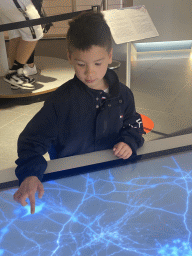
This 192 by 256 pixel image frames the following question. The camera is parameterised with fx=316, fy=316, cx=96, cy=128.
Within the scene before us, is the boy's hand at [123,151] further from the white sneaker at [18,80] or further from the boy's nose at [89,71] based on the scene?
the white sneaker at [18,80]

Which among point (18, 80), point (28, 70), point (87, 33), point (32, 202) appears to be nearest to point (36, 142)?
point (32, 202)

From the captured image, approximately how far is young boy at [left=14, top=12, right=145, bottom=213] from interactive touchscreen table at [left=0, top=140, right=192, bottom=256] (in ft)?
0.26

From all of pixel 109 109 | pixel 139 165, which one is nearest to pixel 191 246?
pixel 139 165

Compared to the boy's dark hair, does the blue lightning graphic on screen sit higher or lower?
lower

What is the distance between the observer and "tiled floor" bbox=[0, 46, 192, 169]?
2.68m

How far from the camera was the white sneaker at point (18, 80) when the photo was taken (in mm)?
3502

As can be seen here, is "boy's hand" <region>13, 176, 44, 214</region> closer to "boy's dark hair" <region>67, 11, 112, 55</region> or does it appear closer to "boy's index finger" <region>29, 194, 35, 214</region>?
"boy's index finger" <region>29, 194, 35, 214</region>

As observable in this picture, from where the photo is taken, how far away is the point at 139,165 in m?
0.98

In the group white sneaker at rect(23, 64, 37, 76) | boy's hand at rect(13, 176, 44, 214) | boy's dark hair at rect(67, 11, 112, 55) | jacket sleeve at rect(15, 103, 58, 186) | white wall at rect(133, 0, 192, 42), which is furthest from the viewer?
white wall at rect(133, 0, 192, 42)

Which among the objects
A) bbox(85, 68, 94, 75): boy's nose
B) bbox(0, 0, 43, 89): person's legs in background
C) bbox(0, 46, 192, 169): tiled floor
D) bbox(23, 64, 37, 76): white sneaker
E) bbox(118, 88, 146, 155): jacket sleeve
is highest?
bbox(85, 68, 94, 75): boy's nose

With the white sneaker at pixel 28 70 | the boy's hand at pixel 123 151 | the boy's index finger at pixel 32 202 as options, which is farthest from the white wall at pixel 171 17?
the boy's index finger at pixel 32 202

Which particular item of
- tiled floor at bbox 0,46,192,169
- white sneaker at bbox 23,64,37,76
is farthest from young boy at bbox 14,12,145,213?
white sneaker at bbox 23,64,37,76

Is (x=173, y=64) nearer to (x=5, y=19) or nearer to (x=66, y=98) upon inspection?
(x=5, y=19)

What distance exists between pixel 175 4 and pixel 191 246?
4.48 meters
